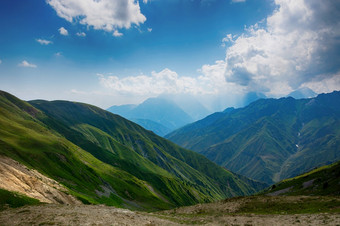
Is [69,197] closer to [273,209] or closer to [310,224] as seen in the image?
[273,209]

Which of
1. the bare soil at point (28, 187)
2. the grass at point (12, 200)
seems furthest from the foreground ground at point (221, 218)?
the bare soil at point (28, 187)

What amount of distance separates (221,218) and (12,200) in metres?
37.0

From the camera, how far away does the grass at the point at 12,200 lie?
35156 millimetres

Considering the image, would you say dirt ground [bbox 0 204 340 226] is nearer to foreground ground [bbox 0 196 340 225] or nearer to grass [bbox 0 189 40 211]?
foreground ground [bbox 0 196 340 225]

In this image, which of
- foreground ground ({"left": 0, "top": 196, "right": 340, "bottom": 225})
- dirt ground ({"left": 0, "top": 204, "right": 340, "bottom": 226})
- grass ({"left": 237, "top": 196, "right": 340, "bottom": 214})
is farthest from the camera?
grass ({"left": 237, "top": 196, "right": 340, "bottom": 214})

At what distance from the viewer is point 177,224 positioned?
109 feet

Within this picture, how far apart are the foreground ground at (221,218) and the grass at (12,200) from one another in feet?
10.1

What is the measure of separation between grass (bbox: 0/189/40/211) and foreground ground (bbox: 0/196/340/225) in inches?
121

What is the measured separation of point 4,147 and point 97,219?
81521 millimetres

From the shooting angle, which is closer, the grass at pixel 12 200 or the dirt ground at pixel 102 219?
the dirt ground at pixel 102 219

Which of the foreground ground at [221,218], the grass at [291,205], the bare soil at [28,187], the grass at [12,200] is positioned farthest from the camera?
the bare soil at [28,187]

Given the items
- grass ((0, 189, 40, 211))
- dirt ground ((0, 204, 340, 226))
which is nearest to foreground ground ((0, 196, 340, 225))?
dirt ground ((0, 204, 340, 226))

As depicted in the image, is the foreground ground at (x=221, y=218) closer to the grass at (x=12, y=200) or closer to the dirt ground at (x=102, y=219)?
the dirt ground at (x=102, y=219)

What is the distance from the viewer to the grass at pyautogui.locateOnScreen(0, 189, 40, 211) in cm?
3516
